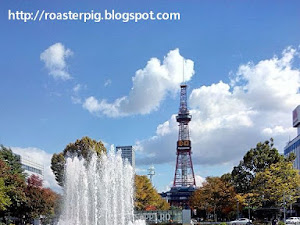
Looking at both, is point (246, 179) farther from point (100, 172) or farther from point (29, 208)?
point (29, 208)

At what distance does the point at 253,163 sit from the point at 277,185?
4.70 m

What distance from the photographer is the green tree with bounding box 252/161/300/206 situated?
1667 inches

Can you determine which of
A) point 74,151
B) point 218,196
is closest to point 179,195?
point 218,196

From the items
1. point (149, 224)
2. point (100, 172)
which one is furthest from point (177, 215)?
point (100, 172)

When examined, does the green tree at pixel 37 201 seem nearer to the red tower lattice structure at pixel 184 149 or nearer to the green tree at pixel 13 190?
the green tree at pixel 13 190

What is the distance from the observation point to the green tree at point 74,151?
164 ft

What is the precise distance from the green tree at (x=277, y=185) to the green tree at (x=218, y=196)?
581 centimetres

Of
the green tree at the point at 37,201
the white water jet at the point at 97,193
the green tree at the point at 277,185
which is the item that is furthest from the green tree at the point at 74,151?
the green tree at the point at 277,185

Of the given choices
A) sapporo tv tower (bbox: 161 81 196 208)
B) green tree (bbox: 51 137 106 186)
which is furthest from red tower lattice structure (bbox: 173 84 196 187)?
green tree (bbox: 51 137 106 186)

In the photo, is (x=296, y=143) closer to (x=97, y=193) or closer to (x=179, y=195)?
(x=179, y=195)

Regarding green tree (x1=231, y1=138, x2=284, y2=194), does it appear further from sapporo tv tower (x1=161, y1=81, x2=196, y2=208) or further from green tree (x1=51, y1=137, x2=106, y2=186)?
sapporo tv tower (x1=161, y1=81, x2=196, y2=208)

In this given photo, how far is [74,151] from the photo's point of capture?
50.2m

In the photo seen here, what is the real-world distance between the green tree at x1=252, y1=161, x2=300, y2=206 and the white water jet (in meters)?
14.5

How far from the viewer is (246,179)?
156ft
